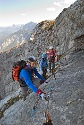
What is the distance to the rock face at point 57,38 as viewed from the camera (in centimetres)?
2534

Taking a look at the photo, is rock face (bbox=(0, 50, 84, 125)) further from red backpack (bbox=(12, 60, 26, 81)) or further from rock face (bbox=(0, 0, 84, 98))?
rock face (bbox=(0, 0, 84, 98))

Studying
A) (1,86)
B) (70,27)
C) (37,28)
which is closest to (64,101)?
(70,27)

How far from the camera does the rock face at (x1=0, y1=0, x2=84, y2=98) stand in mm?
25344

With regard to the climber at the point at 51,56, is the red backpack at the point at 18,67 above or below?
above

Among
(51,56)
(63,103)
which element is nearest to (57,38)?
(51,56)

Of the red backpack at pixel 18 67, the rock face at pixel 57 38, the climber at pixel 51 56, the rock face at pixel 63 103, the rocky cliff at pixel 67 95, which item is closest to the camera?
the rock face at pixel 63 103

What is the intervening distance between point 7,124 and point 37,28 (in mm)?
46471

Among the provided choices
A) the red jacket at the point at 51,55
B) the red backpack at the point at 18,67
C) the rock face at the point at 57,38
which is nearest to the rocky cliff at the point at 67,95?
the rock face at the point at 57,38

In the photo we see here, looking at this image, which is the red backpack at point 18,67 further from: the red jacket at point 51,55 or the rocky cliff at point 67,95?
the red jacket at point 51,55

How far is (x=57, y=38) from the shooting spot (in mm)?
37719

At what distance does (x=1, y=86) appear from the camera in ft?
357

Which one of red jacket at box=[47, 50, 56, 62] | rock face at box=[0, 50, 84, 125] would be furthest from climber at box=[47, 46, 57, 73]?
rock face at box=[0, 50, 84, 125]

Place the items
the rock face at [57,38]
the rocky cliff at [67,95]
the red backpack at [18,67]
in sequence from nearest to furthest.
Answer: the rocky cliff at [67,95]
the red backpack at [18,67]
the rock face at [57,38]

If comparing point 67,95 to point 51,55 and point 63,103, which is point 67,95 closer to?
point 63,103
